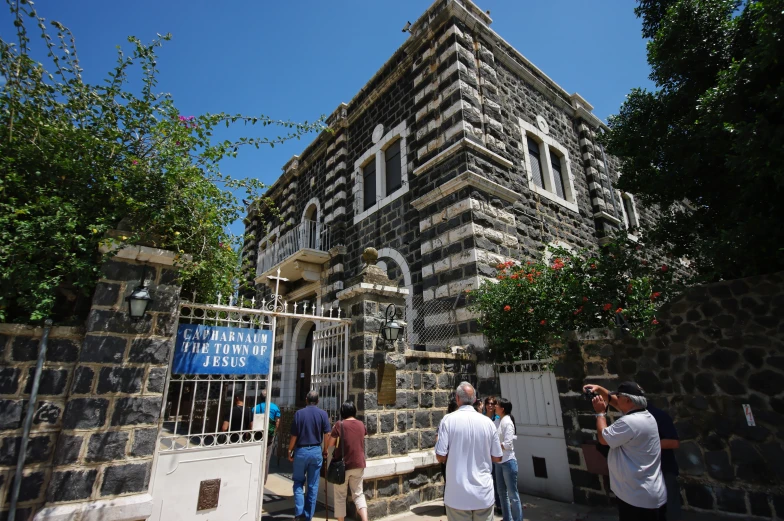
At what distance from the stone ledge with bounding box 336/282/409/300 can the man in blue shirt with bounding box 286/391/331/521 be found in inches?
71.1

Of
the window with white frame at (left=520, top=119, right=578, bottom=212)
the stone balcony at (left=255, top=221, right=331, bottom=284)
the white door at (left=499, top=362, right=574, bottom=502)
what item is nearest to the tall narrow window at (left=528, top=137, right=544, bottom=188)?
the window with white frame at (left=520, top=119, right=578, bottom=212)

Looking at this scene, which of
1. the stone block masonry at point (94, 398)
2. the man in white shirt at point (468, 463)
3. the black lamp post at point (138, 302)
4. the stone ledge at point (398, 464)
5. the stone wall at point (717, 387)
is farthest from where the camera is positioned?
the stone ledge at point (398, 464)

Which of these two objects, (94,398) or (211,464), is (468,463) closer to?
(211,464)

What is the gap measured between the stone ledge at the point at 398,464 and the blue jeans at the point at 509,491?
3.34 feet

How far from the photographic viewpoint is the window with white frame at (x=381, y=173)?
33.6 ft

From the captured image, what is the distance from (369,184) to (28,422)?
9099 mm

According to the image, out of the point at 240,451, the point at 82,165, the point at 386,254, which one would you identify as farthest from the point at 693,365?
the point at 82,165

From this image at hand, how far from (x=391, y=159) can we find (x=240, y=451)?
814 centimetres

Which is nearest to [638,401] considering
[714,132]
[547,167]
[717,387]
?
[717,387]

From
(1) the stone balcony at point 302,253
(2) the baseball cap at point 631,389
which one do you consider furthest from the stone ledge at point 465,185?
(2) the baseball cap at point 631,389

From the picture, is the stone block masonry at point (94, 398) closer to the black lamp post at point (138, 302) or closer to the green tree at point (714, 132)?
the black lamp post at point (138, 302)

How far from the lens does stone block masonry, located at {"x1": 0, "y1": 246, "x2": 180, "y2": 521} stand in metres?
3.52

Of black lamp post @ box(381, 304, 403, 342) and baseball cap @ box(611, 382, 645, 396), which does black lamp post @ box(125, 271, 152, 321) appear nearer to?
black lamp post @ box(381, 304, 403, 342)

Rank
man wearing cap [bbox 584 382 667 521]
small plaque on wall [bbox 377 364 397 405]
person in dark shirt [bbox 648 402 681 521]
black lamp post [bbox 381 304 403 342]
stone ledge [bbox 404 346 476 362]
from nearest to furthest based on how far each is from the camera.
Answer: man wearing cap [bbox 584 382 667 521]
person in dark shirt [bbox 648 402 681 521]
small plaque on wall [bbox 377 364 397 405]
black lamp post [bbox 381 304 403 342]
stone ledge [bbox 404 346 476 362]
